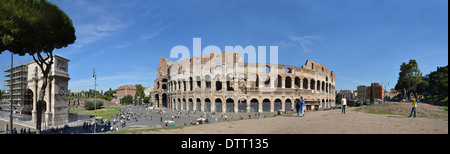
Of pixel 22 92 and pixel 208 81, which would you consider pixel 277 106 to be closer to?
pixel 208 81

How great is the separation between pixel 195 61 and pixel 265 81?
14.0 meters

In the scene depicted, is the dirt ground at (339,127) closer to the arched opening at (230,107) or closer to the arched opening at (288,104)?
the arched opening at (230,107)

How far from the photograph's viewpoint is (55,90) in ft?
67.7

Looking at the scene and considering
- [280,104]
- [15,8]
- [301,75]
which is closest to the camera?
[15,8]

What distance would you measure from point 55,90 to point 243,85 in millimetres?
24122

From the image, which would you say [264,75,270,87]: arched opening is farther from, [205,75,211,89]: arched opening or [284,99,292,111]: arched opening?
[205,75,211,89]: arched opening

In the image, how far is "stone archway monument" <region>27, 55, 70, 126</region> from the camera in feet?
67.2

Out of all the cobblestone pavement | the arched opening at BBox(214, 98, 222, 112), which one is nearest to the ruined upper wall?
the arched opening at BBox(214, 98, 222, 112)

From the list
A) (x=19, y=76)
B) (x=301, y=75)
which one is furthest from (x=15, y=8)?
(x=301, y=75)

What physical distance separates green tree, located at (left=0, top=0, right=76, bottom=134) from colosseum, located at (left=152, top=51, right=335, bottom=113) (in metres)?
22.5

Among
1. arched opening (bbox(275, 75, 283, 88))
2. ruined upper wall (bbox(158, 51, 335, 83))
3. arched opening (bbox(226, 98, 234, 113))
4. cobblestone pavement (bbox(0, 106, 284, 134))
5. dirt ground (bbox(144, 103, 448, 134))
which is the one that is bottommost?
cobblestone pavement (bbox(0, 106, 284, 134))

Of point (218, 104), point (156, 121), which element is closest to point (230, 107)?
point (218, 104)
